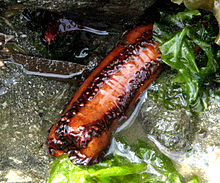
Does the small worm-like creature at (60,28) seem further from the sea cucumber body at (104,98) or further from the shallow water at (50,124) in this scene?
the sea cucumber body at (104,98)

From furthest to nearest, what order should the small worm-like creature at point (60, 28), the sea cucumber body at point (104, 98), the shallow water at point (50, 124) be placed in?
the small worm-like creature at point (60, 28)
the shallow water at point (50, 124)
the sea cucumber body at point (104, 98)

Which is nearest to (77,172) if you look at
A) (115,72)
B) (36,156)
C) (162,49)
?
(36,156)

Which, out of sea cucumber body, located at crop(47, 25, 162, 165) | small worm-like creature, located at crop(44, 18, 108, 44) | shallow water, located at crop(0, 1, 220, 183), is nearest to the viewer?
sea cucumber body, located at crop(47, 25, 162, 165)

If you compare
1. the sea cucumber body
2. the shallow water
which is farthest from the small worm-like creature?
the sea cucumber body

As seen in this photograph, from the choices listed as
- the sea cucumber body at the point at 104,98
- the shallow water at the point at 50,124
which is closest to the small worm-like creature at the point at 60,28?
the shallow water at the point at 50,124

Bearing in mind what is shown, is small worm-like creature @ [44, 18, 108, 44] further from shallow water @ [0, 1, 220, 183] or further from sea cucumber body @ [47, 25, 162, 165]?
sea cucumber body @ [47, 25, 162, 165]

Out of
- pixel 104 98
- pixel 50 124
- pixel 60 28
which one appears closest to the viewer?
pixel 104 98

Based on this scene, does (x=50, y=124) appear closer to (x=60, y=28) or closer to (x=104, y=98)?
(x=104, y=98)

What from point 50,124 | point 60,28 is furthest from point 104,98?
point 60,28

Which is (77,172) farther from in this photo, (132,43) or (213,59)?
(213,59)
